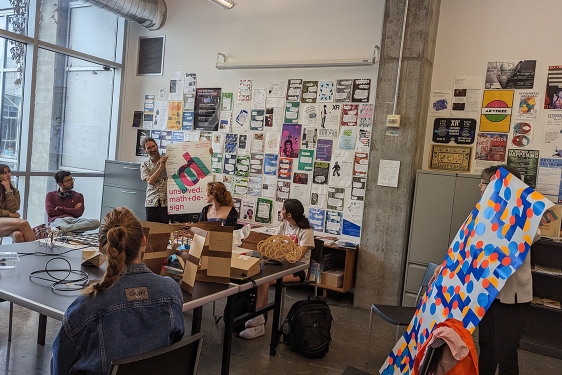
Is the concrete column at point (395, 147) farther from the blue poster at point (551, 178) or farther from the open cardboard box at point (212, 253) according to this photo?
the open cardboard box at point (212, 253)

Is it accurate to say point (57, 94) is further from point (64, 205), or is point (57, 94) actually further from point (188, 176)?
point (188, 176)

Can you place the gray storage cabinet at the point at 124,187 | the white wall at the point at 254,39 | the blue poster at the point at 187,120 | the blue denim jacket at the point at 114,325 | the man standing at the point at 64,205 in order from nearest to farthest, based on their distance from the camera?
1. the blue denim jacket at the point at 114,325
2. the man standing at the point at 64,205
3. the white wall at the point at 254,39
4. the gray storage cabinet at the point at 124,187
5. the blue poster at the point at 187,120

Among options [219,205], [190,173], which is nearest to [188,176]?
[190,173]

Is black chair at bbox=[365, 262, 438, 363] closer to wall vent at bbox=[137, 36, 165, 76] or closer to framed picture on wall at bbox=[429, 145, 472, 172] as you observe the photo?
framed picture on wall at bbox=[429, 145, 472, 172]

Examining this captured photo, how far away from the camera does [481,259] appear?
8.59ft

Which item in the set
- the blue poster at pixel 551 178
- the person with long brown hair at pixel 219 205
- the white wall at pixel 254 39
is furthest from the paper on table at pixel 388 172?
the person with long brown hair at pixel 219 205

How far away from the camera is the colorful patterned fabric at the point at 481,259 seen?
2426 mm

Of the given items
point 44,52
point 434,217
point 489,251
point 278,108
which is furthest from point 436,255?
point 44,52

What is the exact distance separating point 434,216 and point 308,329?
182 centimetres

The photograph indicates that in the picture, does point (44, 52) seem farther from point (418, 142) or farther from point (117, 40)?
point (418, 142)

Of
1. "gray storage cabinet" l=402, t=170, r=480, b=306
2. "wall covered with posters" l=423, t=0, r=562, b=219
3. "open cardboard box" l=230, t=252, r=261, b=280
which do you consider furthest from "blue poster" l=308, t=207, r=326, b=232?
"open cardboard box" l=230, t=252, r=261, b=280

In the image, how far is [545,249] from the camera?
407 centimetres

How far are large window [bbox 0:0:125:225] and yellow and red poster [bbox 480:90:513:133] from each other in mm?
4905

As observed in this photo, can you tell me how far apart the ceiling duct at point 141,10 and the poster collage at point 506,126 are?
Answer: 12.6 ft
